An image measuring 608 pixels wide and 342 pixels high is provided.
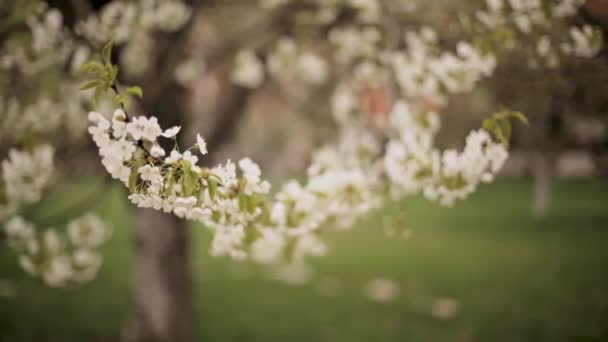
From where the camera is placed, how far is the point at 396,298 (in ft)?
20.0

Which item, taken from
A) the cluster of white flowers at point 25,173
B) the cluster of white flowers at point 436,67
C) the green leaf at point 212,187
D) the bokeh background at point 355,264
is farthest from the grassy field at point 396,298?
the green leaf at point 212,187

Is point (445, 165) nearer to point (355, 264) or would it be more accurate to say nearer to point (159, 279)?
point (159, 279)

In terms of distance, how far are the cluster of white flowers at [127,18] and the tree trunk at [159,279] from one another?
1.66 metres

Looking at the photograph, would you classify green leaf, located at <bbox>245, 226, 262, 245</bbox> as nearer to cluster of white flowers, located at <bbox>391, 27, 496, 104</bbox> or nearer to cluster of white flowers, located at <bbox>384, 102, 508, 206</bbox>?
cluster of white flowers, located at <bbox>384, 102, 508, 206</bbox>

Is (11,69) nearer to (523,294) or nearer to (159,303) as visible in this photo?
(159,303)

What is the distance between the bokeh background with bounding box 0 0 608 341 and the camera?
3.34m

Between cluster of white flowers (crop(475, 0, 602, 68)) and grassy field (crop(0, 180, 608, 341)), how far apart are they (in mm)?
3085

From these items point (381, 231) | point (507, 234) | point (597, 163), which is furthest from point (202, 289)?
point (597, 163)

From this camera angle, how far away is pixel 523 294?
6043 mm

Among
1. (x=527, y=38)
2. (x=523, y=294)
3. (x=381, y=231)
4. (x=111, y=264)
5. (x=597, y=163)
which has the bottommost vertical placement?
(x=527, y=38)

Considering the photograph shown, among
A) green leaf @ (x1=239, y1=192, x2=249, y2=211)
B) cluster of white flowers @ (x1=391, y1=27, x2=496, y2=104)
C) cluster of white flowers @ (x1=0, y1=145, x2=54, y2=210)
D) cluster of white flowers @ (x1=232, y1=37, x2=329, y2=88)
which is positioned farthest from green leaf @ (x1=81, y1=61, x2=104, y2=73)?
cluster of white flowers @ (x1=232, y1=37, x2=329, y2=88)

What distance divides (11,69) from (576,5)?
339 cm

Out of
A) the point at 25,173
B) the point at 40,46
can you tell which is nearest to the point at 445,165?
the point at 25,173

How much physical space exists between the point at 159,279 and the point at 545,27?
11.6 feet
